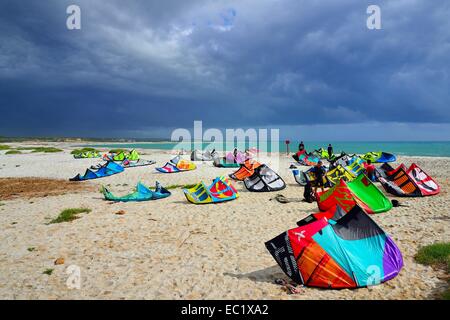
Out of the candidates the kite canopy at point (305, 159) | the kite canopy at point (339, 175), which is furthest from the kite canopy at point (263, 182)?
the kite canopy at point (305, 159)

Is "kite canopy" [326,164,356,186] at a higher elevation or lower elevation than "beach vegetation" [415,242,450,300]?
higher

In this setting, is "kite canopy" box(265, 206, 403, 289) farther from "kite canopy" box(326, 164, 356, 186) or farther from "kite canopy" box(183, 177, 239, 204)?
"kite canopy" box(326, 164, 356, 186)

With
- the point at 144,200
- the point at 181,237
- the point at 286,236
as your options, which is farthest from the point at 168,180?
the point at 286,236

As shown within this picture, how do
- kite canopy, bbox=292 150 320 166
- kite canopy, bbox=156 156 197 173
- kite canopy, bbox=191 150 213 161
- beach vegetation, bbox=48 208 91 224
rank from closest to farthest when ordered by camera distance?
1. beach vegetation, bbox=48 208 91 224
2. kite canopy, bbox=156 156 197 173
3. kite canopy, bbox=292 150 320 166
4. kite canopy, bbox=191 150 213 161

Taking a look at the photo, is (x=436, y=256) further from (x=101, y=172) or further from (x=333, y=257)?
(x=101, y=172)

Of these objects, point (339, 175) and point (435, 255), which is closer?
point (435, 255)

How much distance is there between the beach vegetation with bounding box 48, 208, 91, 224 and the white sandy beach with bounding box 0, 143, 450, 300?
0.96 ft

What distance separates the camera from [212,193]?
1350 cm

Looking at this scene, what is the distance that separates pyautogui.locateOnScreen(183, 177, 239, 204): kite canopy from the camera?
13172 millimetres

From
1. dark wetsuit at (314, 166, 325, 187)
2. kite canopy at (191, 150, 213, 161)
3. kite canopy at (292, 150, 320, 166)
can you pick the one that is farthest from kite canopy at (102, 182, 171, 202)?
kite canopy at (191, 150, 213, 161)

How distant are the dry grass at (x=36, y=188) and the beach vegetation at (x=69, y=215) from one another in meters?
5.12

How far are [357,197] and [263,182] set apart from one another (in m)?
5.75

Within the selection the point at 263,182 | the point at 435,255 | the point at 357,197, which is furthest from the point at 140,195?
the point at 435,255

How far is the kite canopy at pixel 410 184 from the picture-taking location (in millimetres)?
13841
